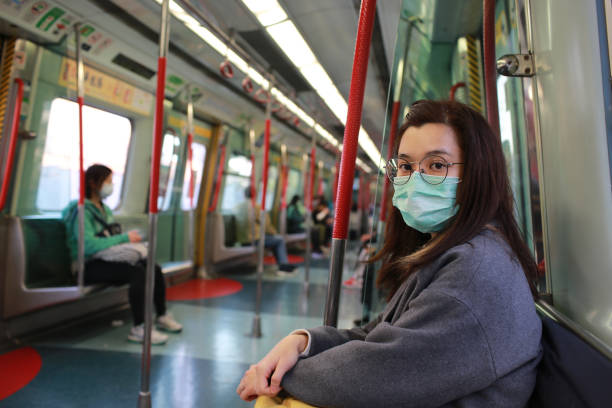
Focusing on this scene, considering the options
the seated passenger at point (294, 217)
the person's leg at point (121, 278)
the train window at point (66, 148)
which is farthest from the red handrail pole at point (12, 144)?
the seated passenger at point (294, 217)

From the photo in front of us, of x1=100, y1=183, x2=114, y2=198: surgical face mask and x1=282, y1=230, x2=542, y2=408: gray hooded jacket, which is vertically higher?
x1=100, y1=183, x2=114, y2=198: surgical face mask

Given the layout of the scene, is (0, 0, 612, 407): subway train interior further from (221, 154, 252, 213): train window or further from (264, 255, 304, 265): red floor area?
(264, 255, 304, 265): red floor area

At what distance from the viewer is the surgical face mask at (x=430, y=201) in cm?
97

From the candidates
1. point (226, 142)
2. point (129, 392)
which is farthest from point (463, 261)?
point (226, 142)

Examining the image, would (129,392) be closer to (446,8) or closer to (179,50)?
(179,50)

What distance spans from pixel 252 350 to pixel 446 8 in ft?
10.8

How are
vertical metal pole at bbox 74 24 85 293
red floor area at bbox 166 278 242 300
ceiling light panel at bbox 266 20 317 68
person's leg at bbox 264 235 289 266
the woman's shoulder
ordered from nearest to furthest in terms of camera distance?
the woman's shoulder < vertical metal pole at bbox 74 24 85 293 < ceiling light panel at bbox 266 20 317 68 < red floor area at bbox 166 278 242 300 < person's leg at bbox 264 235 289 266

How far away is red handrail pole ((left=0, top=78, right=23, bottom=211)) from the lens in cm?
303

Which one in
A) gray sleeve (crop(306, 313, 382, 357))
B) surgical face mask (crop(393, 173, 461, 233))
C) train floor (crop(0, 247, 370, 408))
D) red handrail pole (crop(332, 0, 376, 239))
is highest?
red handrail pole (crop(332, 0, 376, 239))

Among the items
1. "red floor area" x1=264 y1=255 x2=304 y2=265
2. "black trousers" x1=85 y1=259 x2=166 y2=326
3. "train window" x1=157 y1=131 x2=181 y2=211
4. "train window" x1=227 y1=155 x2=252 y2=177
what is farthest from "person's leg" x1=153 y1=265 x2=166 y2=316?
"red floor area" x1=264 y1=255 x2=304 y2=265

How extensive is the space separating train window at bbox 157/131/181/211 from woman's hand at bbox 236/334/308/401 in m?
5.24

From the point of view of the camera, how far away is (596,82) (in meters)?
0.79

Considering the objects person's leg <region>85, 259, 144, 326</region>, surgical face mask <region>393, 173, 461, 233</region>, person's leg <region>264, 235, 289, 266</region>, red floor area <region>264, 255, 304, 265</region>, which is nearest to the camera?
surgical face mask <region>393, 173, 461, 233</region>

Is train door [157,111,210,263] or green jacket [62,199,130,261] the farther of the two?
train door [157,111,210,263]
